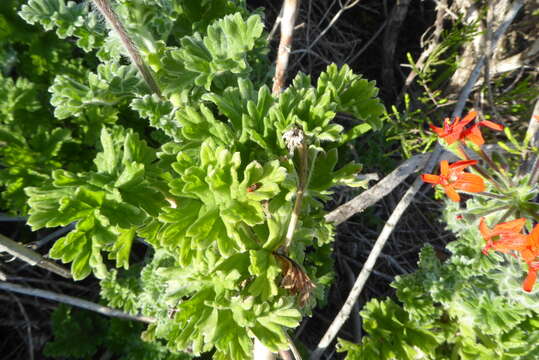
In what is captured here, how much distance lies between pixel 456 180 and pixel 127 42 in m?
1.49

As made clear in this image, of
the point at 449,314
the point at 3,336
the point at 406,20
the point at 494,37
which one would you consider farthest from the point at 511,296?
the point at 3,336

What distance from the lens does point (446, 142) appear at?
1977mm

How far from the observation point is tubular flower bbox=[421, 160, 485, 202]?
1.84 meters

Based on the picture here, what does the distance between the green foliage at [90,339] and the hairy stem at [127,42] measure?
5.35 ft

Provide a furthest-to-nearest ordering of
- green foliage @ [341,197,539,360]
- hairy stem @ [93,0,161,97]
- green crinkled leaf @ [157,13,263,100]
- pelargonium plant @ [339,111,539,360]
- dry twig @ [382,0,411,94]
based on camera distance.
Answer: dry twig @ [382,0,411,94]
green foliage @ [341,197,539,360]
pelargonium plant @ [339,111,539,360]
green crinkled leaf @ [157,13,263,100]
hairy stem @ [93,0,161,97]

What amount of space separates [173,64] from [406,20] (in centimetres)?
224

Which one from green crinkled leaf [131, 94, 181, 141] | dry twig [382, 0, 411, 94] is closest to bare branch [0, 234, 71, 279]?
green crinkled leaf [131, 94, 181, 141]

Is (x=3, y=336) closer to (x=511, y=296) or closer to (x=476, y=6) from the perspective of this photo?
(x=511, y=296)

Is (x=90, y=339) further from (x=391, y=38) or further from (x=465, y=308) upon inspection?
(x=391, y=38)

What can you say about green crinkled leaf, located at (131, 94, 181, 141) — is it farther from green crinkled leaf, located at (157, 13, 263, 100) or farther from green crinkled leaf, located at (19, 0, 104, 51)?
green crinkled leaf, located at (19, 0, 104, 51)

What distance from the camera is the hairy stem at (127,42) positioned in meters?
1.48

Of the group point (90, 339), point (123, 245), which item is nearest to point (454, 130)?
point (123, 245)

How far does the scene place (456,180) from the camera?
73.9 inches

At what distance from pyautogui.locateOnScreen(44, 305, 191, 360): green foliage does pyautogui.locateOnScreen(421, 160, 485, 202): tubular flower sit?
191 cm
